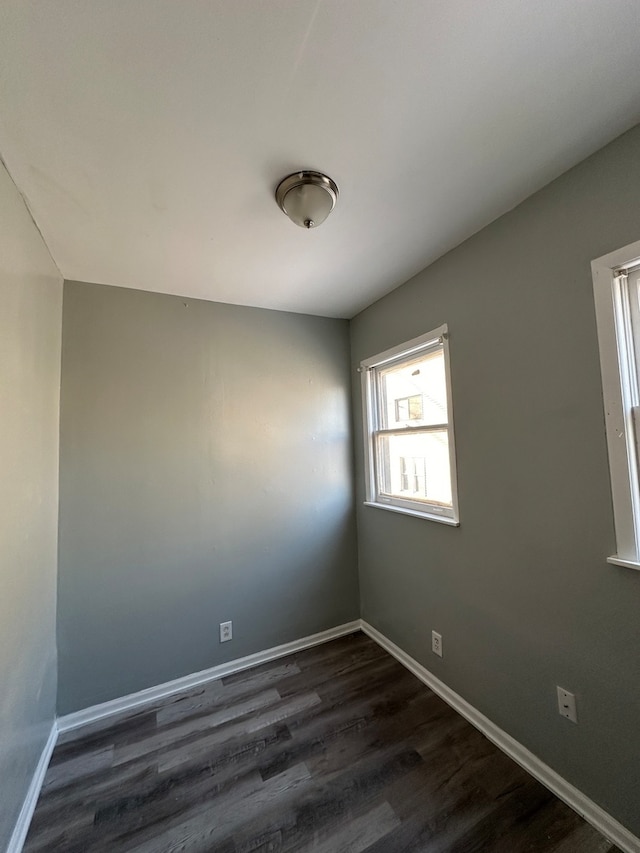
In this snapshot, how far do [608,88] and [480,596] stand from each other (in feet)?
6.79

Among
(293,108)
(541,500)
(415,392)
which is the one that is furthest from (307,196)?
(541,500)

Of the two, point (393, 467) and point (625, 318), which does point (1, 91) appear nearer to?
point (625, 318)

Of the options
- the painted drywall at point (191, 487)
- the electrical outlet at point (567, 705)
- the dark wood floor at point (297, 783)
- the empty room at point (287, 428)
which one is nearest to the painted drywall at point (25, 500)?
the empty room at point (287, 428)

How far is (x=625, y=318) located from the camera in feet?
4.04

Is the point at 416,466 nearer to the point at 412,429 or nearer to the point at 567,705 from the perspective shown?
the point at 412,429

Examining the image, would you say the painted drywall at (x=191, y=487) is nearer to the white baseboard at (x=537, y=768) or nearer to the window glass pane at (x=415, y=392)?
the window glass pane at (x=415, y=392)

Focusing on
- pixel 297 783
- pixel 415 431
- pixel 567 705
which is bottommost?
pixel 297 783

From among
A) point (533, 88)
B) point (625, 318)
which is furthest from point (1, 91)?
point (625, 318)

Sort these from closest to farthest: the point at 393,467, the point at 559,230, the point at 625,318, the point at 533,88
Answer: the point at 533,88, the point at 625,318, the point at 559,230, the point at 393,467

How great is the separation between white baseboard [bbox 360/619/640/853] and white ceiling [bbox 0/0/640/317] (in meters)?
2.51

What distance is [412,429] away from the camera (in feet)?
7.47

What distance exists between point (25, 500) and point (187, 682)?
61.7 inches

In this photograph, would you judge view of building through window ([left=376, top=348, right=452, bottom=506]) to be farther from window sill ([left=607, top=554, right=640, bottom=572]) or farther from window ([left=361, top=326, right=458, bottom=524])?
window sill ([left=607, top=554, right=640, bottom=572])

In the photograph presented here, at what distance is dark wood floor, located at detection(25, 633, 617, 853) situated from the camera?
4.14 feet
